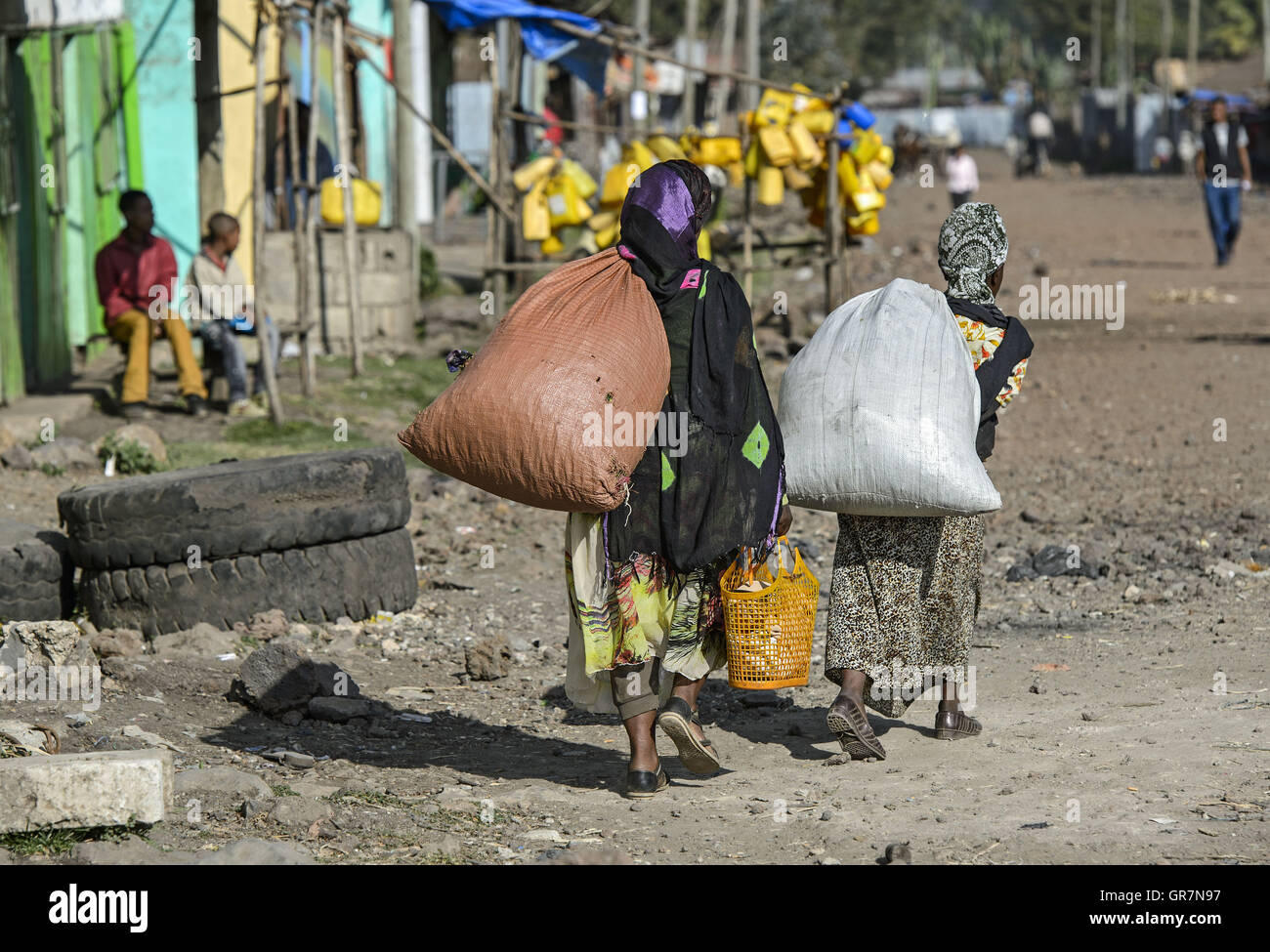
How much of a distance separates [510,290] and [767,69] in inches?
1471

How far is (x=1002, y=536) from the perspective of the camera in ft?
24.7

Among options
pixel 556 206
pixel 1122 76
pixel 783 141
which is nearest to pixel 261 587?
pixel 556 206

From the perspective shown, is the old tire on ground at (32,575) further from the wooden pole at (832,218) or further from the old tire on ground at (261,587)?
the wooden pole at (832,218)

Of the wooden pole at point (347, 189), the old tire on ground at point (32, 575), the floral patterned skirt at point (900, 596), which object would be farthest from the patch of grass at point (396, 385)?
the floral patterned skirt at point (900, 596)

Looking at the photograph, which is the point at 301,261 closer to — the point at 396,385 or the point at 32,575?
the point at 396,385

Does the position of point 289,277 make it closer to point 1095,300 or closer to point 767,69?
point 1095,300

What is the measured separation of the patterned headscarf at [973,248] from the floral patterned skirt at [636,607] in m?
1.13

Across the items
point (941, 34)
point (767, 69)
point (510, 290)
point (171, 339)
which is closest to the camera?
point (171, 339)

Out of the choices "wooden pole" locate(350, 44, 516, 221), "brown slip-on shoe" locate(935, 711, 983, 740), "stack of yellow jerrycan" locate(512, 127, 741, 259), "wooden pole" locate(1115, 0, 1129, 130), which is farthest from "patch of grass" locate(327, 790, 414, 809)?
"wooden pole" locate(1115, 0, 1129, 130)

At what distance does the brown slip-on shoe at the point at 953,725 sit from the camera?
479cm

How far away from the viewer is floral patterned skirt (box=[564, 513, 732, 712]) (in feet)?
13.8

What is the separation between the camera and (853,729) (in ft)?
14.9
